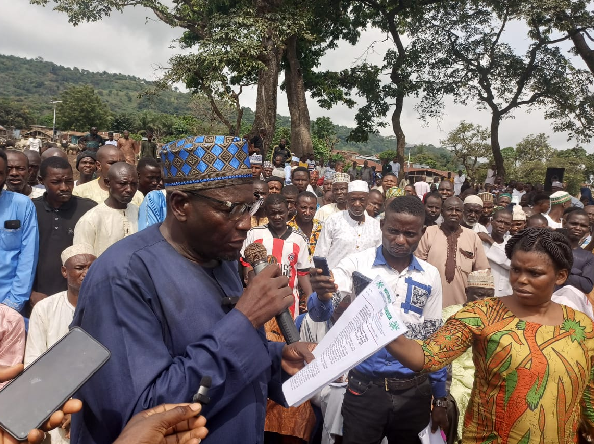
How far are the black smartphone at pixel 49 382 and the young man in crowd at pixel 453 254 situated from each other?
4147mm

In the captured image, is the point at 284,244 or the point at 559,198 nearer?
the point at 284,244

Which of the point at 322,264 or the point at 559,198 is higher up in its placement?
the point at 559,198

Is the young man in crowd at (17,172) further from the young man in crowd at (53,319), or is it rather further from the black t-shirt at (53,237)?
the young man in crowd at (53,319)

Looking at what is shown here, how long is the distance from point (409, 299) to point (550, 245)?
3.26ft

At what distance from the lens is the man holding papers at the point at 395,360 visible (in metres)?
2.95

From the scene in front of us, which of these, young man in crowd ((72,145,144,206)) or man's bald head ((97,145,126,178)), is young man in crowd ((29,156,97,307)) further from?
man's bald head ((97,145,126,178))

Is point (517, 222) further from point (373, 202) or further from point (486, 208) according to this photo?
point (373, 202)

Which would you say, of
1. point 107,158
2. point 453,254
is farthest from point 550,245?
point 107,158

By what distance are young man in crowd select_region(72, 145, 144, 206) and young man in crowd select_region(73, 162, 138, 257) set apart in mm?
535

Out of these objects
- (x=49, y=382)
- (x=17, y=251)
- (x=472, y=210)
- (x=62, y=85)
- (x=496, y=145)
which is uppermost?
(x=62, y=85)

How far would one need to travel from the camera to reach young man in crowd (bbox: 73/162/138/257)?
405 cm

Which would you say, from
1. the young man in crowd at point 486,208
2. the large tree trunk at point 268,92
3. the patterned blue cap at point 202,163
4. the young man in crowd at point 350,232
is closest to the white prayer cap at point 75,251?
the patterned blue cap at point 202,163

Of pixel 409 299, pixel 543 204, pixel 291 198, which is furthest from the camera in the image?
pixel 543 204

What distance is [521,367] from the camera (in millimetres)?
2201
